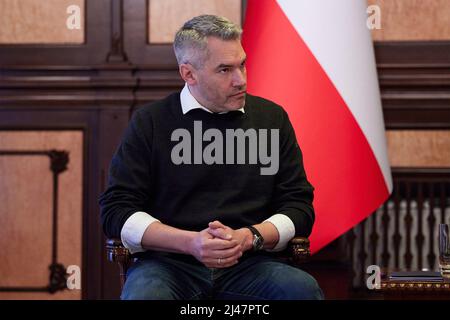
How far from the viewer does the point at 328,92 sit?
135 inches

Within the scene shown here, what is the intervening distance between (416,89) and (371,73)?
2.05ft

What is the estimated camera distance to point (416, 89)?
4.06 meters

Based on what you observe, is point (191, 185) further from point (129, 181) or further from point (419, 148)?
point (419, 148)

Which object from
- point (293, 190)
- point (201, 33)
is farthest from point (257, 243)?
point (201, 33)

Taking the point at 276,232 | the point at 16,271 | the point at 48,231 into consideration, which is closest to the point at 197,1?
the point at 48,231

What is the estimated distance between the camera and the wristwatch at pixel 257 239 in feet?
7.88

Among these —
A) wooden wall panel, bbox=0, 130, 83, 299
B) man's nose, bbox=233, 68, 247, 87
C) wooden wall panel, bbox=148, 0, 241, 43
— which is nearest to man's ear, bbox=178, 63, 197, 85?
man's nose, bbox=233, 68, 247, 87

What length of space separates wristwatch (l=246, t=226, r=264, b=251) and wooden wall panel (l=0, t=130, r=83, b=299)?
1865 millimetres

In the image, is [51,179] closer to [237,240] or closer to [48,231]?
[48,231]

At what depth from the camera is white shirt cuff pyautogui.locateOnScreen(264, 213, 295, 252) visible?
2480mm

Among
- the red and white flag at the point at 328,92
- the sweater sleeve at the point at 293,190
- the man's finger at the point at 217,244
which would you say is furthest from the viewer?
the red and white flag at the point at 328,92

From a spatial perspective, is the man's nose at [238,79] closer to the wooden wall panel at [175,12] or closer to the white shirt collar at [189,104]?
the white shirt collar at [189,104]

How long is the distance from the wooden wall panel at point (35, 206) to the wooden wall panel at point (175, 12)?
0.64m

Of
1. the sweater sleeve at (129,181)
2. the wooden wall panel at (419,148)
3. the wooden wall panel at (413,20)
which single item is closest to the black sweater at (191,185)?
the sweater sleeve at (129,181)
